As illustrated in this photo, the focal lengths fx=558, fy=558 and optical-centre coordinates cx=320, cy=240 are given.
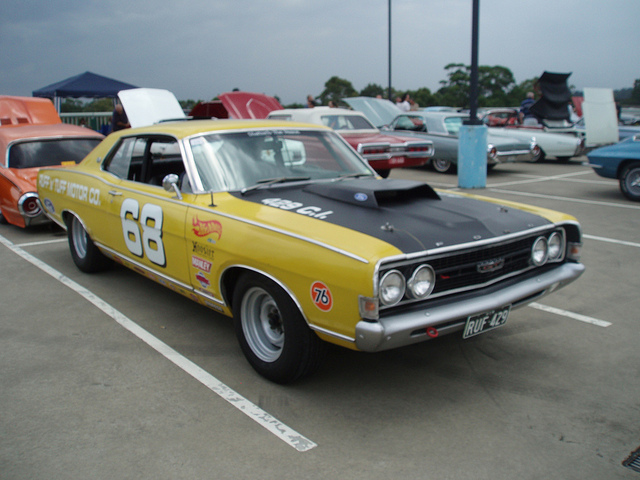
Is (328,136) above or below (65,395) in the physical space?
above

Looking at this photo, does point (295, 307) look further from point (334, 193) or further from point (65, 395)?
point (65, 395)

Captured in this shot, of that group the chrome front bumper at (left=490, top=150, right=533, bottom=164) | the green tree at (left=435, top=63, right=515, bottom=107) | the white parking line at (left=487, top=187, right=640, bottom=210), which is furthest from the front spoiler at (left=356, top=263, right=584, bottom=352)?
the green tree at (left=435, top=63, right=515, bottom=107)

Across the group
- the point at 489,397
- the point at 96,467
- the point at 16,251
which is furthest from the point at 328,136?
the point at 16,251

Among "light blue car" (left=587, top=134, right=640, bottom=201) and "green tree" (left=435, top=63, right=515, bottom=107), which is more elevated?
"green tree" (left=435, top=63, right=515, bottom=107)

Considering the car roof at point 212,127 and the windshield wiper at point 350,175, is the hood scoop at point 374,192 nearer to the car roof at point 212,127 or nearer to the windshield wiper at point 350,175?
the windshield wiper at point 350,175

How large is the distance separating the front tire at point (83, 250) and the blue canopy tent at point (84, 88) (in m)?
12.1

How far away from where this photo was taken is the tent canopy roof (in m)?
16.4

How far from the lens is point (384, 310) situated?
2.81m

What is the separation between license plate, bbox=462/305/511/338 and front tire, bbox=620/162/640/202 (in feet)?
24.9

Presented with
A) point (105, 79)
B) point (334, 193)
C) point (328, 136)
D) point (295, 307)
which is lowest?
point (295, 307)

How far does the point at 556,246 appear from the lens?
11.9ft

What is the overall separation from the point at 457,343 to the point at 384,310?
1.37m

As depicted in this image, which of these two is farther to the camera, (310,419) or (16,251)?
(16,251)

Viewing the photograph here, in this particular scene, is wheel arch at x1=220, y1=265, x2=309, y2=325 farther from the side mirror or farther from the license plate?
the license plate
